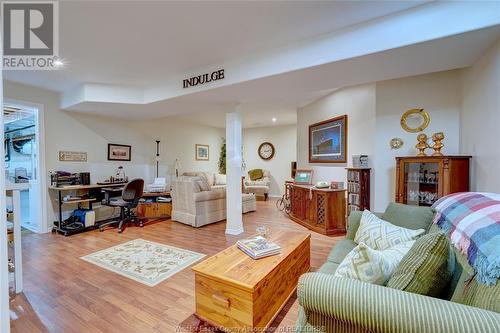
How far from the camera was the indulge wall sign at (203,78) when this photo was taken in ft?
9.89

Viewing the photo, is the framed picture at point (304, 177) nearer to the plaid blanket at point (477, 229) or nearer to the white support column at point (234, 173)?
the white support column at point (234, 173)

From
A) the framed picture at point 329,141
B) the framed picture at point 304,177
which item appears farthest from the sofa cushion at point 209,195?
the framed picture at point 329,141

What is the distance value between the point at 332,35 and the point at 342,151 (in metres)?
2.35

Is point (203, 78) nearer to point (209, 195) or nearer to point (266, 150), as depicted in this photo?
point (209, 195)

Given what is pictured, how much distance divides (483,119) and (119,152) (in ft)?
19.8

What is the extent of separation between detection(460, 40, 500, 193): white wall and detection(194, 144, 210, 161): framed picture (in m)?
6.31

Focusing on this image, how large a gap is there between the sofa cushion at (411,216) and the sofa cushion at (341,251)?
0.42 m

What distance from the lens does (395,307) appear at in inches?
33.4

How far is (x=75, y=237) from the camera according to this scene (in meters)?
3.71

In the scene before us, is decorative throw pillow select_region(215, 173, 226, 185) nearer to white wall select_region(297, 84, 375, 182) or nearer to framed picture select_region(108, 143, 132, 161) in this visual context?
framed picture select_region(108, 143, 132, 161)

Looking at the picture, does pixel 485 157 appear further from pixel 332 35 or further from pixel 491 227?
pixel 332 35

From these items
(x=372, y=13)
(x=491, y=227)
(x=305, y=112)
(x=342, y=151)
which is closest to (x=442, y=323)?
(x=491, y=227)

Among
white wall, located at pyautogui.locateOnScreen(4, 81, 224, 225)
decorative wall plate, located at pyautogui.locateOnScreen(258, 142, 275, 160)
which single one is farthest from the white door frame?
decorative wall plate, located at pyautogui.locateOnScreen(258, 142, 275, 160)

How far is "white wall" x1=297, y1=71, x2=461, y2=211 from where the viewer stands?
295cm
